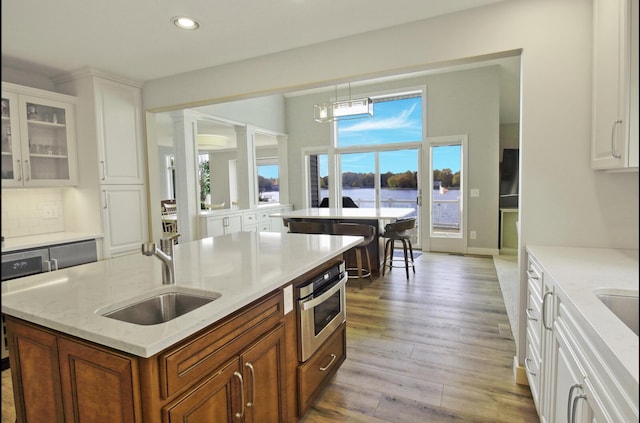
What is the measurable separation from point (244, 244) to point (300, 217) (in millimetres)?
2317

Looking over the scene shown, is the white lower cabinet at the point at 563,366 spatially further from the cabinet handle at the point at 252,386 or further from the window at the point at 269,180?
the window at the point at 269,180

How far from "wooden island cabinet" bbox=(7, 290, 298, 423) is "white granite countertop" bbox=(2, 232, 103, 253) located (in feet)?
5.98

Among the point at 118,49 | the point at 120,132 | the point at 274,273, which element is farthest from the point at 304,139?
the point at 274,273

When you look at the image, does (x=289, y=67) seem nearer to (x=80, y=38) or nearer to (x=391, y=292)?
(x=80, y=38)

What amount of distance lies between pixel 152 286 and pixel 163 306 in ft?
0.35

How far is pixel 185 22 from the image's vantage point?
245cm

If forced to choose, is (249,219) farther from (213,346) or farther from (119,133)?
(213,346)

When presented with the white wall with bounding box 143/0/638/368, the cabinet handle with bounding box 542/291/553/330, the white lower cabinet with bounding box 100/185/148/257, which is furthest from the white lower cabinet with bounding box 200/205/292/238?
the cabinet handle with bounding box 542/291/553/330

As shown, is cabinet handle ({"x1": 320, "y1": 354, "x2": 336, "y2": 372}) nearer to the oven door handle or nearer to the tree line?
the oven door handle

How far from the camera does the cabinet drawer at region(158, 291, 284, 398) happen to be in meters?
1.06

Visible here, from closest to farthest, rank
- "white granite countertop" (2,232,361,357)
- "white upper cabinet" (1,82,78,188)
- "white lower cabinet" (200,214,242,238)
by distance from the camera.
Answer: "white granite countertop" (2,232,361,357), "white upper cabinet" (1,82,78,188), "white lower cabinet" (200,214,242,238)

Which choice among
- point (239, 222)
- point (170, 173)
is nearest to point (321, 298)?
point (239, 222)

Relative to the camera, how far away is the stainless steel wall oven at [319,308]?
1785mm

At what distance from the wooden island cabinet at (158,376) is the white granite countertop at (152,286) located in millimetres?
67
